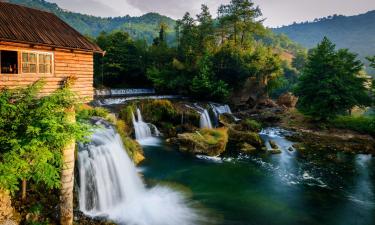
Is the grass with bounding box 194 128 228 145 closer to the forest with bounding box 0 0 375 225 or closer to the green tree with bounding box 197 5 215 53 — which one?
the forest with bounding box 0 0 375 225

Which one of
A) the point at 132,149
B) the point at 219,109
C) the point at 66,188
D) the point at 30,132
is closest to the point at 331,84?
the point at 219,109

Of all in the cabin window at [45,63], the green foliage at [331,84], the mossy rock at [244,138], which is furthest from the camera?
the green foliage at [331,84]

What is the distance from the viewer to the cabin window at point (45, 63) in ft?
39.8

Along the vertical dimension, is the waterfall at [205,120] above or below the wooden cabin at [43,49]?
below

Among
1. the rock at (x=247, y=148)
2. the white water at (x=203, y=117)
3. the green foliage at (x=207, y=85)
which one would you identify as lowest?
the rock at (x=247, y=148)

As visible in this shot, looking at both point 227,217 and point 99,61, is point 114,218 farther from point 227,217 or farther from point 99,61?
point 99,61

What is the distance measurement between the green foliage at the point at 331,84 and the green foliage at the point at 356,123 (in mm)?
1722

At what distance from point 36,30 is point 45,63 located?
5.03 feet

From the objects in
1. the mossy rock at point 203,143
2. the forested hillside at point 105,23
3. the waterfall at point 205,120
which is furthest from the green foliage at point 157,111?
the forested hillside at point 105,23

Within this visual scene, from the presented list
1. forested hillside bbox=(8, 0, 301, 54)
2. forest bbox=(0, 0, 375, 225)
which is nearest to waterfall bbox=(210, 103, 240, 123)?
forest bbox=(0, 0, 375, 225)

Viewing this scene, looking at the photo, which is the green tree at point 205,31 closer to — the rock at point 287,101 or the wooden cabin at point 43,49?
the rock at point 287,101

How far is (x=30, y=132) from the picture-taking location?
986 cm

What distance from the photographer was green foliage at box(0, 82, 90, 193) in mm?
9656

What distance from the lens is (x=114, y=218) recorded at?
568 inches
